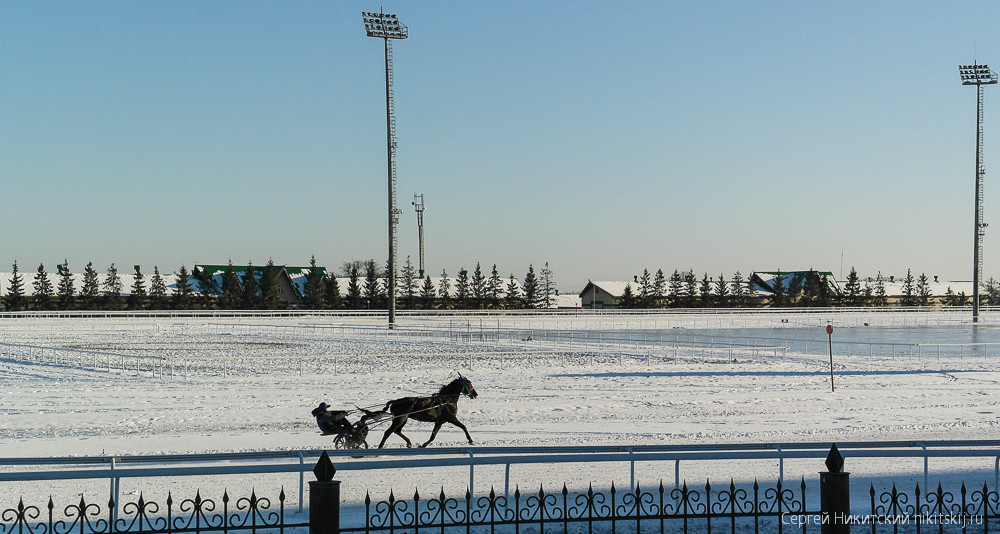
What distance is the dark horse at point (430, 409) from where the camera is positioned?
13.5 m

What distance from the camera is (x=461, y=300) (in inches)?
3457

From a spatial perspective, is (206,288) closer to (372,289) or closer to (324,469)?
(372,289)

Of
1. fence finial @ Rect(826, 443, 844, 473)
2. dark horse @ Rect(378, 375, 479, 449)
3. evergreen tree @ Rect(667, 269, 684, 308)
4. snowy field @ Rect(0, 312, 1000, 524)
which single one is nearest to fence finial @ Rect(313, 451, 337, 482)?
fence finial @ Rect(826, 443, 844, 473)

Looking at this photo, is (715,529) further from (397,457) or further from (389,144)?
(389,144)

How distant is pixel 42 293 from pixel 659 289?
60.9 metres

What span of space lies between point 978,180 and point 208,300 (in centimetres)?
6275

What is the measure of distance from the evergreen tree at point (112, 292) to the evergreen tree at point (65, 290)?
2854 millimetres

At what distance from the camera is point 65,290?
78.8 m

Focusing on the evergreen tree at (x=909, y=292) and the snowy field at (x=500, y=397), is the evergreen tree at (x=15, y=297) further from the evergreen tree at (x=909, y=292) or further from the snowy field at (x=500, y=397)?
the evergreen tree at (x=909, y=292)

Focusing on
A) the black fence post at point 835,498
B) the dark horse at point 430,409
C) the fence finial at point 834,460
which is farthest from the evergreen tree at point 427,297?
the fence finial at point 834,460

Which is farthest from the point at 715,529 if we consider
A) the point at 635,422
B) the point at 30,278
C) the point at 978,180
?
the point at 30,278

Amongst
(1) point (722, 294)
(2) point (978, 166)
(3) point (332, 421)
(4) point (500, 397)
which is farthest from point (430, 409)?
(1) point (722, 294)

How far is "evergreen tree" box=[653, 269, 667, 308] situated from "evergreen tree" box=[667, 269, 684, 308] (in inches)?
30.6

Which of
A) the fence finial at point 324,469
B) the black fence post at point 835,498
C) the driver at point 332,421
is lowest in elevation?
the driver at point 332,421
